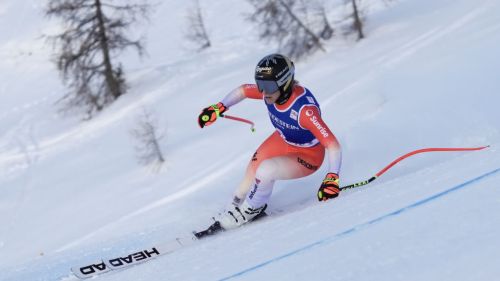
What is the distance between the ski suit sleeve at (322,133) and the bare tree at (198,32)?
2168 cm

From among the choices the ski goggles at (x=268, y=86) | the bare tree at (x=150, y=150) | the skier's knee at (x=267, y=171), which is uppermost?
the ski goggles at (x=268, y=86)

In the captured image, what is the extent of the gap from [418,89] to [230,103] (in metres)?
2.29

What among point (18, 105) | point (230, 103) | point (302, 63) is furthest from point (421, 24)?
point (18, 105)

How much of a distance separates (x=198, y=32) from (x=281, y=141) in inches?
891

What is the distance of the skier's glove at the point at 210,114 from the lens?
5.47m

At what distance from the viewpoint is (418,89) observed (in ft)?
21.7

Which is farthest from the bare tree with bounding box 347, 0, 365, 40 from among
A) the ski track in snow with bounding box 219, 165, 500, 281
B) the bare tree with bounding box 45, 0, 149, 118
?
the ski track in snow with bounding box 219, 165, 500, 281

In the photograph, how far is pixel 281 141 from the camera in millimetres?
5234

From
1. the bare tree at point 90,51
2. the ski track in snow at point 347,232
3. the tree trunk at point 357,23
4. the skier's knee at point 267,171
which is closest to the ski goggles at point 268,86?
the skier's knee at point 267,171

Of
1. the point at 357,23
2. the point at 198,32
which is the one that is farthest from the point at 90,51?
the point at 357,23

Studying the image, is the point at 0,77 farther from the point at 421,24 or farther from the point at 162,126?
the point at 421,24

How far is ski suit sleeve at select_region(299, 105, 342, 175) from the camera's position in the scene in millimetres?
4449

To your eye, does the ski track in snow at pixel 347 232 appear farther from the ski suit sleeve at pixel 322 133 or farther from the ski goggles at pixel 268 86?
the ski goggles at pixel 268 86

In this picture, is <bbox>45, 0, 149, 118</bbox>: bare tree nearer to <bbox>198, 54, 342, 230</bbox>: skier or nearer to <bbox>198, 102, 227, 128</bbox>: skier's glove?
<bbox>198, 102, 227, 128</bbox>: skier's glove
